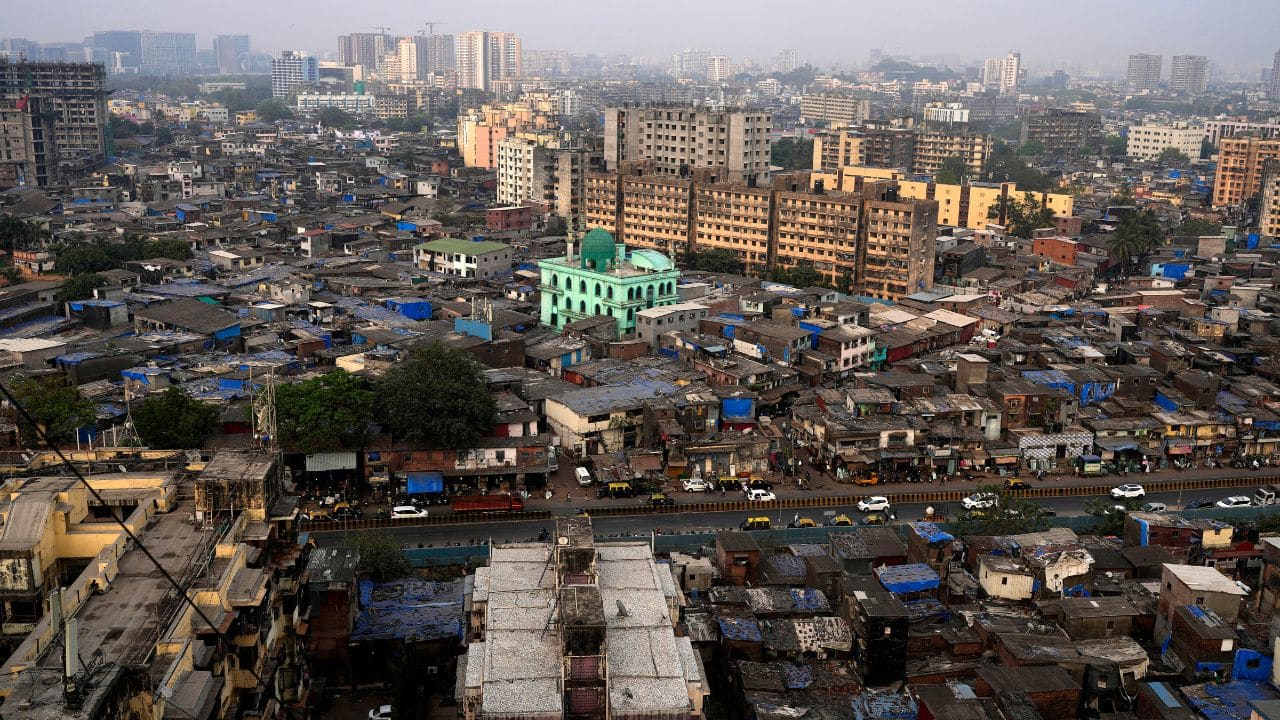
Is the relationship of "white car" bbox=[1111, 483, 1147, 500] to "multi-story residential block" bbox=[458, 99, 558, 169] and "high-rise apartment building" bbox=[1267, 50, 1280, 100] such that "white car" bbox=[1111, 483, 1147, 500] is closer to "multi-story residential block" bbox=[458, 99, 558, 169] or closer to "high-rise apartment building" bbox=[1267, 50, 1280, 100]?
"multi-story residential block" bbox=[458, 99, 558, 169]

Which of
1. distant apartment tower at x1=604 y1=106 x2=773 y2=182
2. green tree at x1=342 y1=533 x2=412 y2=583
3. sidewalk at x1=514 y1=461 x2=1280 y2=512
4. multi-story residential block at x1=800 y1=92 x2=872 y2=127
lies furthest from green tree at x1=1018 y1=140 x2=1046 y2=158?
green tree at x1=342 y1=533 x2=412 y2=583

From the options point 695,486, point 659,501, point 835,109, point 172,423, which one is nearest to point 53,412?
point 172,423

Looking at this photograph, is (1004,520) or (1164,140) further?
(1164,140)

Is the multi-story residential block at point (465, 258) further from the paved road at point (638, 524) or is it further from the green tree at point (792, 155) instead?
the green tree at point (792, 155)

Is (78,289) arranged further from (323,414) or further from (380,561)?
(380,561)

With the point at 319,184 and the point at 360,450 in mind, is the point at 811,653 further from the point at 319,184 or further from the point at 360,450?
the point at 319,184

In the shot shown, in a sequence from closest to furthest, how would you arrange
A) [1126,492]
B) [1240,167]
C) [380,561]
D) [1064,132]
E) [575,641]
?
[575,641] < [380,561] < [1126,492] < [1240,167] < [1064,132]
